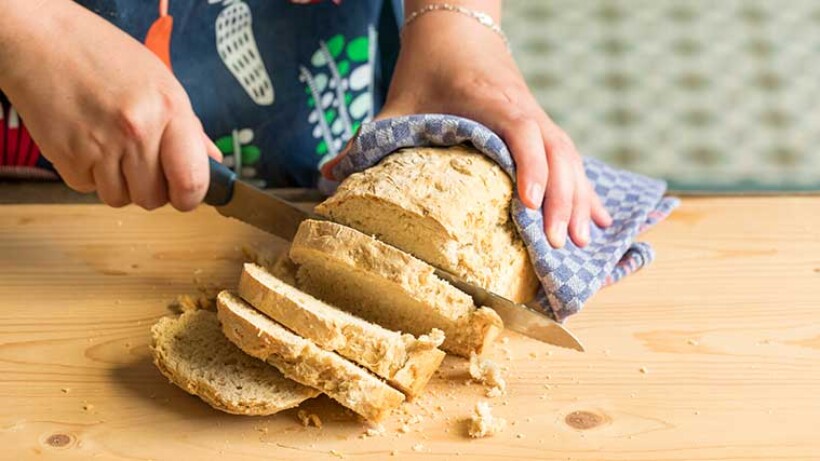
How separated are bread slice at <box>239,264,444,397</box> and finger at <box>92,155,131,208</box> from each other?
1.15 ft

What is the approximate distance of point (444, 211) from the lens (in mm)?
1606

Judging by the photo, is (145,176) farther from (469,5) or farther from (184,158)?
(469,5)

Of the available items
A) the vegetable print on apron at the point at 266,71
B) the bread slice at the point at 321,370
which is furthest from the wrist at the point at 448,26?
the bread slice at the point at 321,370

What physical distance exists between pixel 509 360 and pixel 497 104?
1.45ft

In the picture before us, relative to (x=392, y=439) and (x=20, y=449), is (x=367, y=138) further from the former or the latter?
(x=20, y=449)

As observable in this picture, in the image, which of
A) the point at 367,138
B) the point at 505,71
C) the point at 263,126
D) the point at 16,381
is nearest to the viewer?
the point at 16,381

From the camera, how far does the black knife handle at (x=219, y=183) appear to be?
1787 mm

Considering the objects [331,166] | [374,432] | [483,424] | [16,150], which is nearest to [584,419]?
[483,424]

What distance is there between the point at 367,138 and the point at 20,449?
2.35 feet

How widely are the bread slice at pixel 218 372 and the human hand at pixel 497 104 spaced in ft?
1.63

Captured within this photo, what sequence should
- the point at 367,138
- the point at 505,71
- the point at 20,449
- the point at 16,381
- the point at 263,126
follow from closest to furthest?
the point at 20,449 → the point at 16,381 → the point at 367,138 → the point at 505,71 → the point at 263,126

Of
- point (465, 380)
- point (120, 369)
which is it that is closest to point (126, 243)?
point (120, 369)

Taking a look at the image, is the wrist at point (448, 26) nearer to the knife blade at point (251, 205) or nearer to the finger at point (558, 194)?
the finger at point (558, 194)

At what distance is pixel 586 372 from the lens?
1663 mm
